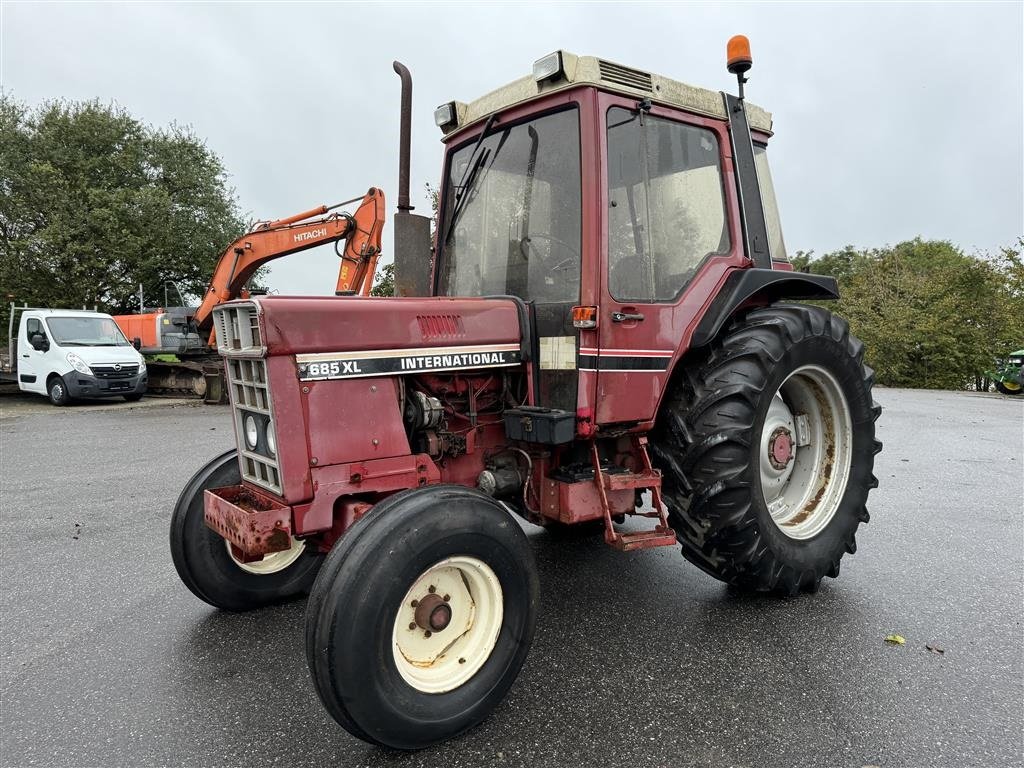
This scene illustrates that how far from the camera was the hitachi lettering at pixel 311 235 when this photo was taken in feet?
27.6

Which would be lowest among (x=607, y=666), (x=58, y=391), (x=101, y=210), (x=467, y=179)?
(x=607, y=666)

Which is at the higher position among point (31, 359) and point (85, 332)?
point (85, 332)

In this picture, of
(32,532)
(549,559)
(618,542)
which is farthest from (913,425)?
(32,532)

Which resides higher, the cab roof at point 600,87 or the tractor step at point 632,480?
the cab roof at point 600,87

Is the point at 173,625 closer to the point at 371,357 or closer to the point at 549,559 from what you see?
the point at 371,357

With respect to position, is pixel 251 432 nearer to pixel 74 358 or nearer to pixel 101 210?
pixel 74 358

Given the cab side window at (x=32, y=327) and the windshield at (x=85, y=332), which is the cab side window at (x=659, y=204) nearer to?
the windshield at (x=85, y=332)

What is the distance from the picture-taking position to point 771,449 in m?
3.39

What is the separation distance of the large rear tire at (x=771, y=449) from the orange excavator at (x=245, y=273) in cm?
215

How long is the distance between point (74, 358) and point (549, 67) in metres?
13.4

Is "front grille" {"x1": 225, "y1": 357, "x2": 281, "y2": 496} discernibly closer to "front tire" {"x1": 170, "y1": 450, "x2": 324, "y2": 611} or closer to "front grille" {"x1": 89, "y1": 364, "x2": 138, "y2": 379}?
"front tire" {"x1": 170, "y1": 450, "x2": 324, "y2": 611}

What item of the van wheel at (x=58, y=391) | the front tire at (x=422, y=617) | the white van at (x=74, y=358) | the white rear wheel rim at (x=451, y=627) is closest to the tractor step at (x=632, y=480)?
the front tire at (x=422, y=617)

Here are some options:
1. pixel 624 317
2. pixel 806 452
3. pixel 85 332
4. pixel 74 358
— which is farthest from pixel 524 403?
pixel 85 332

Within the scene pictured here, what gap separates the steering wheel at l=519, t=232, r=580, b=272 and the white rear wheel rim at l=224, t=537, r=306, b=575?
1822 millimetres
